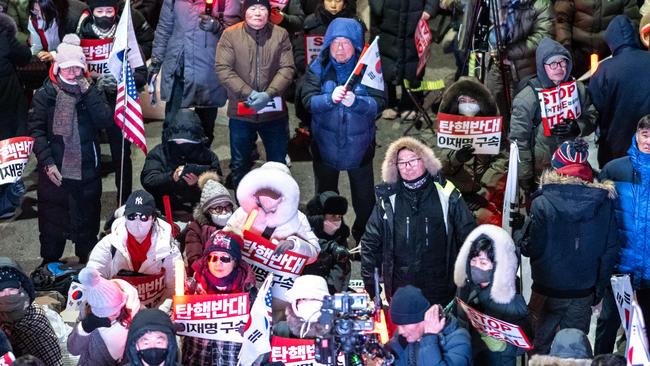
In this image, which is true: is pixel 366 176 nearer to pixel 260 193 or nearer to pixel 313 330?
pixel 260 193

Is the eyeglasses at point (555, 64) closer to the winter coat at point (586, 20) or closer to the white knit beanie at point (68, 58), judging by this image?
the winter coat at point (586, 20)

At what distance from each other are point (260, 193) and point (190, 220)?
64.1 inches

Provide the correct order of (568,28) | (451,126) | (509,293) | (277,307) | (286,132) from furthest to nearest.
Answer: (568,28), (286,132), (451,126), (277,307), (509,293)

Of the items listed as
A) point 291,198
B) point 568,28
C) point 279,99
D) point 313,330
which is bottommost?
point 313,330

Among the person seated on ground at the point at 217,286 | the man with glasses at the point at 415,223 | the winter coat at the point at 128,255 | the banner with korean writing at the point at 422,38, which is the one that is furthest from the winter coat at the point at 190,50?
the person seated on ground at the point at 217,286

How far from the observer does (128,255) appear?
9906mm

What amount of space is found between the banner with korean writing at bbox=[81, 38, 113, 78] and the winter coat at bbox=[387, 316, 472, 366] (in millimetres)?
4706

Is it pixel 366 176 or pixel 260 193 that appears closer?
pixel 260 193

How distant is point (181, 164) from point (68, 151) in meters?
0.95

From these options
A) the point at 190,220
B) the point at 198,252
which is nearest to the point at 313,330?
the point at 198,252

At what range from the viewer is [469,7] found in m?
12.8

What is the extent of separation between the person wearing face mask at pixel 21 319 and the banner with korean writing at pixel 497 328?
281 cm

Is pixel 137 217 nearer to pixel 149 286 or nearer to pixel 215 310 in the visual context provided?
pixel 149 286

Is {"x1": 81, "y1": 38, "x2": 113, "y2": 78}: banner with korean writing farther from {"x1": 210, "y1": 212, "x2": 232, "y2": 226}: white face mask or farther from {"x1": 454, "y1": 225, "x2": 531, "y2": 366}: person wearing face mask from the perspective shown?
{"x1": 454, "y1": 225, "x2": 531, "y2": 366}: person wearing face mask
